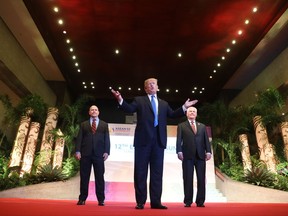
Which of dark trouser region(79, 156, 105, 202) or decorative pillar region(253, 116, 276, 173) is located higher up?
decorative pillar region(253, 116, 276, 173)

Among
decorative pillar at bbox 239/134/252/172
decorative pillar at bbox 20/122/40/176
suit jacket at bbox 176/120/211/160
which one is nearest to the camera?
suit jacket at bbox 176/120/211/160

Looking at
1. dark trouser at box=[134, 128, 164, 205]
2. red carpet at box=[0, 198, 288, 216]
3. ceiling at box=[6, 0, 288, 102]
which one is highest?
ceiling at box=[6, 0, 288, 102]

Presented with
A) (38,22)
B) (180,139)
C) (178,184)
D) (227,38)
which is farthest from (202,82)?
(180,139)

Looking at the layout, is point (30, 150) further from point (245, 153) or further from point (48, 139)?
point (245, 153)

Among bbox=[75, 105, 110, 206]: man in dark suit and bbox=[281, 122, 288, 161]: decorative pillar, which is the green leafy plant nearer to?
bbox=[281, 122, 288, 161]: decorative pillar

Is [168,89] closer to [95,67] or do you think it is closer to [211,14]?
[95,67]

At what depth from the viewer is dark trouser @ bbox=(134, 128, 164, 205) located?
3.32 meters

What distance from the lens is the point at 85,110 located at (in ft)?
51.9

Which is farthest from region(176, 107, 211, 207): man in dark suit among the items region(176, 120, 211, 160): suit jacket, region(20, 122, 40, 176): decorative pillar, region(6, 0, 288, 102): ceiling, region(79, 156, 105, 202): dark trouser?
region(20, 122, 40, 176): decorative pillar

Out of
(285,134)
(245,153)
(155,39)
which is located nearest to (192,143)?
(285,134)

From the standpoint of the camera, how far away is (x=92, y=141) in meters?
4.56

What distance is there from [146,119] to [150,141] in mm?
262

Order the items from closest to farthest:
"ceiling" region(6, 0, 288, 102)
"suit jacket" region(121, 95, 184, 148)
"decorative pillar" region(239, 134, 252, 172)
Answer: "suit jacket" region(121, 95, 184, 148), "ceiling" region(6, 0, 288, 102), "decorative pillar" region(239, 134, 252, 172)

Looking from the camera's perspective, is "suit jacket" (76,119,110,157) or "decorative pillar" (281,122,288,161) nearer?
"suit jacket" (76,119,110,157)
